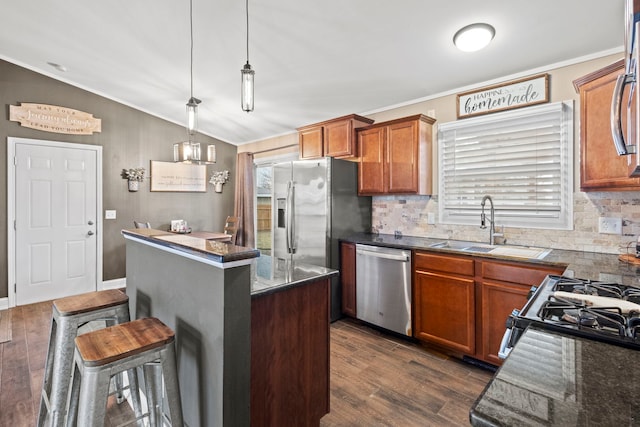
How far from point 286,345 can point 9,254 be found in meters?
4.47

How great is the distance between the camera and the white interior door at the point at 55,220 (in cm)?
417

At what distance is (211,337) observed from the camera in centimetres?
136

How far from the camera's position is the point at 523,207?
2938 mm

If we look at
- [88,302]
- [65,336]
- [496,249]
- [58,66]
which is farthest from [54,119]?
[496,249]

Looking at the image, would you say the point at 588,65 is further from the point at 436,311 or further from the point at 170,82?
the point at 170,82

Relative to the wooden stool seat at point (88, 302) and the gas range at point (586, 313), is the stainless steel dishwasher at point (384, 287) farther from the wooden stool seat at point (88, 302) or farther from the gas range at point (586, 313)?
the wooden stool seat at point (88, 302)

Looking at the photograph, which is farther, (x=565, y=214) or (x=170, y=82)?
(x=170, y=82)

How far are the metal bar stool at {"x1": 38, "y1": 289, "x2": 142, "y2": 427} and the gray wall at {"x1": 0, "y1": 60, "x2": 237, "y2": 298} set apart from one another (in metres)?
3.39

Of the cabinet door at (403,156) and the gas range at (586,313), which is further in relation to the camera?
the cabinet door at (403,156)

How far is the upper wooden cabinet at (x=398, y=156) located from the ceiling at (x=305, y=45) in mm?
379

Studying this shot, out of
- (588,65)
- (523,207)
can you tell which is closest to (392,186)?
(523,207)

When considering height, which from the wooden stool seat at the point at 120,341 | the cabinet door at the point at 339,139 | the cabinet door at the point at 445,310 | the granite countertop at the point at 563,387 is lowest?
the cabinet door at the point at 445,310

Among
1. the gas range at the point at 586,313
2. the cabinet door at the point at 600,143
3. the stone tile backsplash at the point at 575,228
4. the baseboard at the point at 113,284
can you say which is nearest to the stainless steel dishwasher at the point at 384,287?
the stone tile backsplash at the point at 575,228

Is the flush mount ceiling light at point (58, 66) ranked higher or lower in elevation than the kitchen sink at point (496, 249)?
higher
